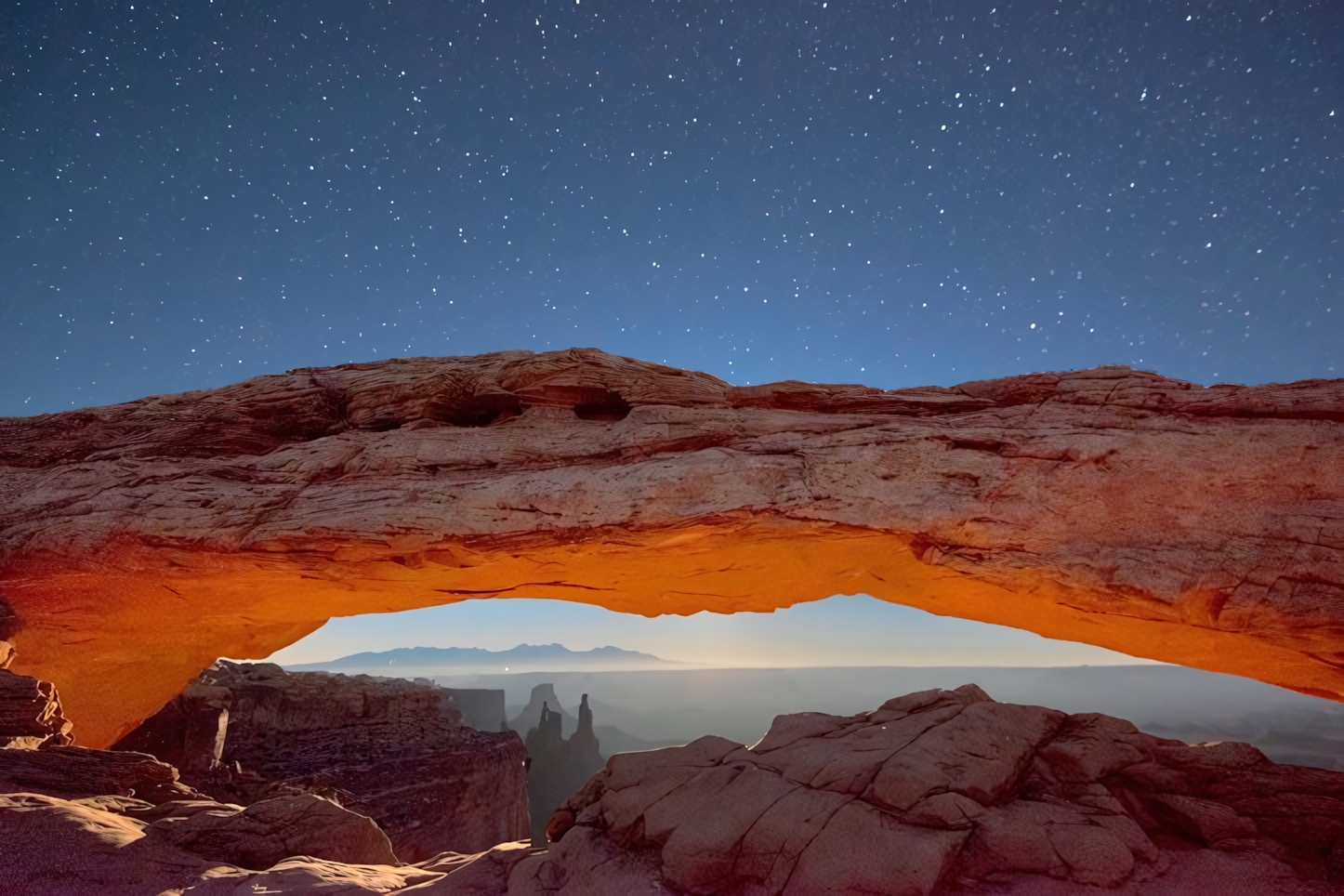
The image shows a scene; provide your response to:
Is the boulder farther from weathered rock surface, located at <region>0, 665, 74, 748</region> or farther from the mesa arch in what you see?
the mesa arch

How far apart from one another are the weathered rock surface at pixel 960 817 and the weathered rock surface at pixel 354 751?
1299 cm

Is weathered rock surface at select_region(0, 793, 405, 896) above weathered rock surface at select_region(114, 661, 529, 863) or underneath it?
above

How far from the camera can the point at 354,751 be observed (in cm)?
2428

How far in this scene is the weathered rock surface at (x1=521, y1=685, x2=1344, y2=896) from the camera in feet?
24.8

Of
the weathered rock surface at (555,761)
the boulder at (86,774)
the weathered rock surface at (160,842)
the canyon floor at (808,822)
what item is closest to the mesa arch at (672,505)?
the canyon floor at (808,822)

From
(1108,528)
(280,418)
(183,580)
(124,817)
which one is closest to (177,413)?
(280,418)

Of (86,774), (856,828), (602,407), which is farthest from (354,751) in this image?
(856,828)

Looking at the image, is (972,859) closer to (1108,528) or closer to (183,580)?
(1108,528)

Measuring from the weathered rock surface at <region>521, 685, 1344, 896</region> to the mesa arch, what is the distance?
1.99m

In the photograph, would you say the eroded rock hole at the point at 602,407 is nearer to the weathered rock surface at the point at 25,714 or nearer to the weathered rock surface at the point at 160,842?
the weathered rock surface at the point at 160,842

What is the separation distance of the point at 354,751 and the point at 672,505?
20821 mm

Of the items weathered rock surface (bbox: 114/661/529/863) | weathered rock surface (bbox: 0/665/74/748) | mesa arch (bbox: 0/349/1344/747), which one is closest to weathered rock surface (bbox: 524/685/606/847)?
weathered rock surface (bbox: 114/661/529/863)

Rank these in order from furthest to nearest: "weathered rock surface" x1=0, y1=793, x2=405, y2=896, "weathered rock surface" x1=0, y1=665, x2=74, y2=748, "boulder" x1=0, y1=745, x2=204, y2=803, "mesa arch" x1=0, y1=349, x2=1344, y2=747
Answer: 1. "weathered rock surface" x1=0, y1=665, x2=74, y2=748
2. "boulder" x1=0, y1=745, x2=204, y2=803
3. "mesa arch" x1=0, y1=349, x2=1344, y2=747
4. "weathered rock surface" x1=0, y1=793, x2=405, y2=896

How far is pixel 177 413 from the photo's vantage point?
13.4 m
